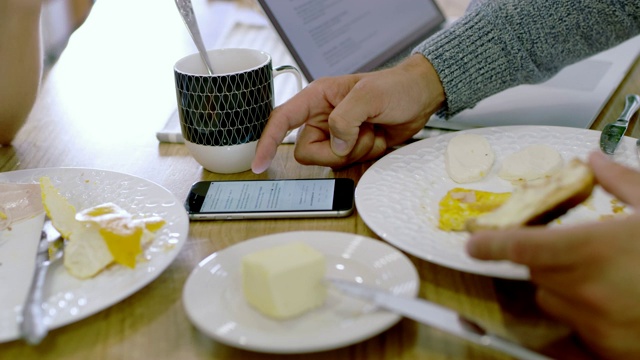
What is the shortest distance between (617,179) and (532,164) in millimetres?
274

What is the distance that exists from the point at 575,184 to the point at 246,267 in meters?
0.29

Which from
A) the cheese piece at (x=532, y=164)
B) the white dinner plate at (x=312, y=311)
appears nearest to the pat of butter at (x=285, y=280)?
the white dinner plate at (x=312, y=311)

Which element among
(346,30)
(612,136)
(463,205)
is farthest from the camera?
(346,30)

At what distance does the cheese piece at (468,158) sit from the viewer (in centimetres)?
80

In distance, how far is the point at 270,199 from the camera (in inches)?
31.3

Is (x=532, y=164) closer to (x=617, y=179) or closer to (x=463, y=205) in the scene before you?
(x=463, y=205)

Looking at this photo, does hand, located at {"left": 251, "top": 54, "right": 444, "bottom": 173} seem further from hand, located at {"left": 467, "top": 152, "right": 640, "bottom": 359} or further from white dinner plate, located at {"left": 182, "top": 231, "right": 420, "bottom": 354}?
hand, located at {"left": 467, "top": 152, "right": 640, "bottom": 359}

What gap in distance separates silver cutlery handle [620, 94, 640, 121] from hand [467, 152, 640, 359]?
485mm

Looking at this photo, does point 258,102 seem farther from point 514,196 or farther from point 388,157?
point 514,196

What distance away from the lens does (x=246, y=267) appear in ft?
1.83

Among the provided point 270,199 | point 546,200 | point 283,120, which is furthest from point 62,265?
point 546,200

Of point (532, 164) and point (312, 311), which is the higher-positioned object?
point (312, 311)

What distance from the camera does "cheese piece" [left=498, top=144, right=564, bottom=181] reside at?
0.79 metres

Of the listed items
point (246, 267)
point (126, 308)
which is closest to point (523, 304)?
point (246, 267)
